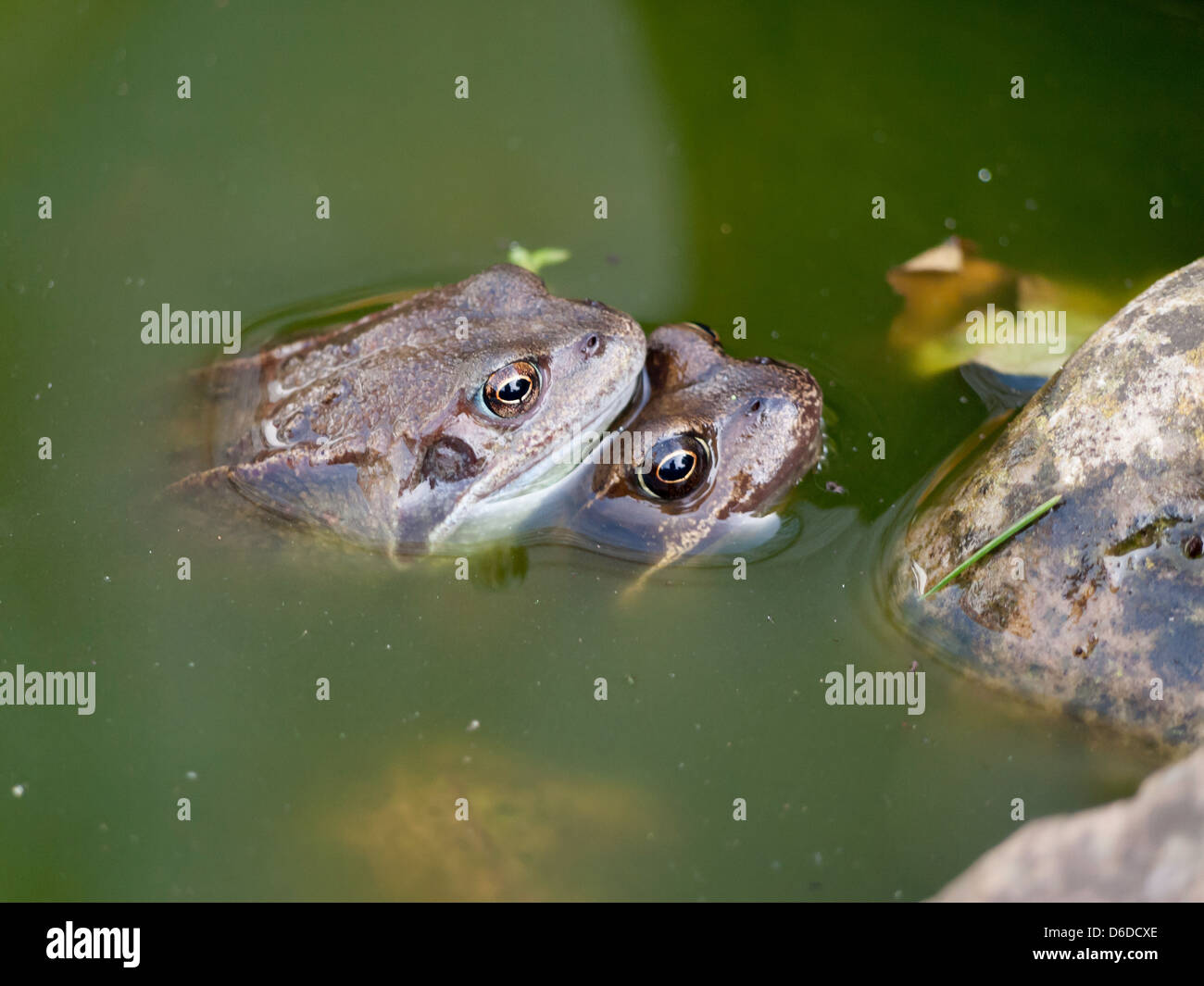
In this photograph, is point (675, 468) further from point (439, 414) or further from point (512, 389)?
point (439, 414)

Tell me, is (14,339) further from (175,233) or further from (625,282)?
(625,282)

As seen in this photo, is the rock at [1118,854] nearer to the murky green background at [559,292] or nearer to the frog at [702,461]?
the murky green background at [559,292]

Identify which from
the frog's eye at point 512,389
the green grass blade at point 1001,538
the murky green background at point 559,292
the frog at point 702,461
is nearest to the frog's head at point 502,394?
the frog's eye at point 512,389

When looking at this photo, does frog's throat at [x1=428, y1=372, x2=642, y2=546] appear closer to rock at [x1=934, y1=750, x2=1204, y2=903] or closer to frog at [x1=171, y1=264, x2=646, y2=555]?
frog at [x1=171, y1=264, x2=646, y2=555]

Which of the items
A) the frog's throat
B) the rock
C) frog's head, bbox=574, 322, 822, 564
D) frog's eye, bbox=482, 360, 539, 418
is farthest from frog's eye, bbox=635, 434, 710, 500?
the rock
